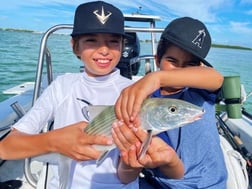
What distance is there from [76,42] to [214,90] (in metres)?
0.90

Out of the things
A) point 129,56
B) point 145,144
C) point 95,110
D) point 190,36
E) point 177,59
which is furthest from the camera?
point 129,56

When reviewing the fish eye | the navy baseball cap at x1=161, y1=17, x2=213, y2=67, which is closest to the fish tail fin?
the fish eye

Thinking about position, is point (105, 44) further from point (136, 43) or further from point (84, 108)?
point (136, 43)

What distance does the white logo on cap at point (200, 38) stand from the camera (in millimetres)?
1851

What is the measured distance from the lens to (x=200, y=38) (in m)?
1.88

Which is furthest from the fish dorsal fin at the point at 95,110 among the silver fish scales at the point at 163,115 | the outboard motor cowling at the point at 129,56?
the outboard motor cowling at the point at 129,56

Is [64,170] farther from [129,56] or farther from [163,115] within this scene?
[129,56]

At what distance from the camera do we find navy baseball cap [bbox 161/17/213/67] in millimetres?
1838

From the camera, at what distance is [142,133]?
1.36 metres

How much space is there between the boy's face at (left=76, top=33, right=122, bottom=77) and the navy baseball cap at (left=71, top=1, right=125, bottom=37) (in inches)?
2.4

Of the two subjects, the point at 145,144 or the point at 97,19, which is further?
the point at 97,19

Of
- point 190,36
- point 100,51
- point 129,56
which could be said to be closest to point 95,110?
point 100,51

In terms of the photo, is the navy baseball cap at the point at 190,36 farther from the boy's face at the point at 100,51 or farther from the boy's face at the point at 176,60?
the boy's face at the point at 100,51

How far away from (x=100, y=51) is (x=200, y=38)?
1.95ft
